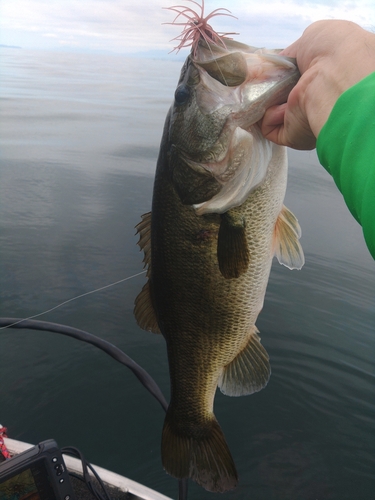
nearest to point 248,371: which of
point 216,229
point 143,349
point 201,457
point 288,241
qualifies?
point 201,457

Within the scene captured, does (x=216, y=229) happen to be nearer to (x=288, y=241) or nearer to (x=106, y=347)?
(x=288, y=241)

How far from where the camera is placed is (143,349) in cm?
436

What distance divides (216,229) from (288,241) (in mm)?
371

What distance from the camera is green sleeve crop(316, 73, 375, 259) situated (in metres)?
0.82

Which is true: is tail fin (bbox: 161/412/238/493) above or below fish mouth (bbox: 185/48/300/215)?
below

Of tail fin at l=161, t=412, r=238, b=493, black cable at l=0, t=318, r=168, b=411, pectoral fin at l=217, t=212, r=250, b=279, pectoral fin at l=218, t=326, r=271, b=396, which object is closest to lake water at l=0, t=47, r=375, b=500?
black cable at l=0, t=318, r=168, b=411

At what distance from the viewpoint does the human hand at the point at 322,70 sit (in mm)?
1047

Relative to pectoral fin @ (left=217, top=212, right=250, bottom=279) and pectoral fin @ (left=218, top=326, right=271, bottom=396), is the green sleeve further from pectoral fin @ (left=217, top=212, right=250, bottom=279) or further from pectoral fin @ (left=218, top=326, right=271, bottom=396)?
pectoral fin @ (left=218, top=326, right=271, bottom=396)

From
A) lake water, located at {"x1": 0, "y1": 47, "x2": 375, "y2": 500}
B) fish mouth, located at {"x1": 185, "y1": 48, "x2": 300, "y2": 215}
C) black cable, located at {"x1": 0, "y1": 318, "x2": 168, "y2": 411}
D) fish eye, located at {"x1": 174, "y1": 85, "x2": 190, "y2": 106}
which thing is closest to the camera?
fish mouth, located at {"x1": 185, "y1": 48, "x2": 300, "y2": 215}

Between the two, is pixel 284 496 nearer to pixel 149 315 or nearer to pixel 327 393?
pixel 327 393

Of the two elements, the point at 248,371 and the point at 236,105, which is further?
the point at 248,371

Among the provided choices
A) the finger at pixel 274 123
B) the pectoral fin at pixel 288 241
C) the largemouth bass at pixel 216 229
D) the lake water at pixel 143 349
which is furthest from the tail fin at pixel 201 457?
the finger at pixel 274 123

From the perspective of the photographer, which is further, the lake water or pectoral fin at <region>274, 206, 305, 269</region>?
the lake water

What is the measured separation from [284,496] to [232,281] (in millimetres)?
2166
